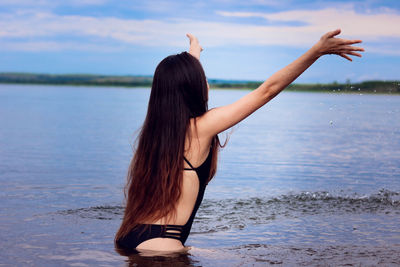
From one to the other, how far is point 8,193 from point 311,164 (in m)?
8.54

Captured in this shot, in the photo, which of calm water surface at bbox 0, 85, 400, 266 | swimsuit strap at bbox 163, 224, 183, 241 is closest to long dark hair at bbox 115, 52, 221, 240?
swimsuit strap at bbox 163, 224, 183, 241

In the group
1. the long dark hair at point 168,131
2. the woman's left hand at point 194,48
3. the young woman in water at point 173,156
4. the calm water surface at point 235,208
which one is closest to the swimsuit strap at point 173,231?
the young woman in water at point 173,156

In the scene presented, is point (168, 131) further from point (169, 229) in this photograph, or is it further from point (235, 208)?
point (235, 208)

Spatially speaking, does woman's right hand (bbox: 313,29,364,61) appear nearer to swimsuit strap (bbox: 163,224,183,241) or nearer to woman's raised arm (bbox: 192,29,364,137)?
woman's raised arm (bbox: 192,29,364,137)

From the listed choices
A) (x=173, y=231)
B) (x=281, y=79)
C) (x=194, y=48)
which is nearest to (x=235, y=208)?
(x=194, y=48)

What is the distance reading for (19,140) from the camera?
20.0 meters

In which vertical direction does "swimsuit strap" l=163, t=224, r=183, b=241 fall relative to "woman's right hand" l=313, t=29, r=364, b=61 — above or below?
below

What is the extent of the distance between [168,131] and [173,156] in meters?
0.19

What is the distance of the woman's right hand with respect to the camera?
3447mm

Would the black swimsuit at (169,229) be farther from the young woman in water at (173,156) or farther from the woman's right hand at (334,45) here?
the woman's right hand at (334,45)

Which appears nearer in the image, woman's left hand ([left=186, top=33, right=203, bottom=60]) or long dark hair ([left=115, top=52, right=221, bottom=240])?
long dark hair ([left=115, top=52, right=221, bottom=240])

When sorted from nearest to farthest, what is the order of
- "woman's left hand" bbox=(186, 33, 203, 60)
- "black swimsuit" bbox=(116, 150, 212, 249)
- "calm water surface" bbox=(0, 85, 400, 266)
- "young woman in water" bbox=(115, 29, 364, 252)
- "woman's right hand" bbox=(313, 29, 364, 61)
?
"woman's right hand" bbox=(313, 29, 364, 61) < "young woman in water" bbox=(115, 29, 364, 252) < "black swimsuit" bbox=(116, 150, 212, 249) < "woman's left hand" bbox=(186, 33, 203, 60) < "calm water surface" bbox=(0, 85, 400, 266)

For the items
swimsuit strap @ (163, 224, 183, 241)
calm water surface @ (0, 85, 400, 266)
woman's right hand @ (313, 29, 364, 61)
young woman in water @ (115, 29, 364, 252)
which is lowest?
calm water surface @ (0, 85, 400, 266)

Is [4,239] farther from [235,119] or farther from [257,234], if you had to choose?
[235,119]
